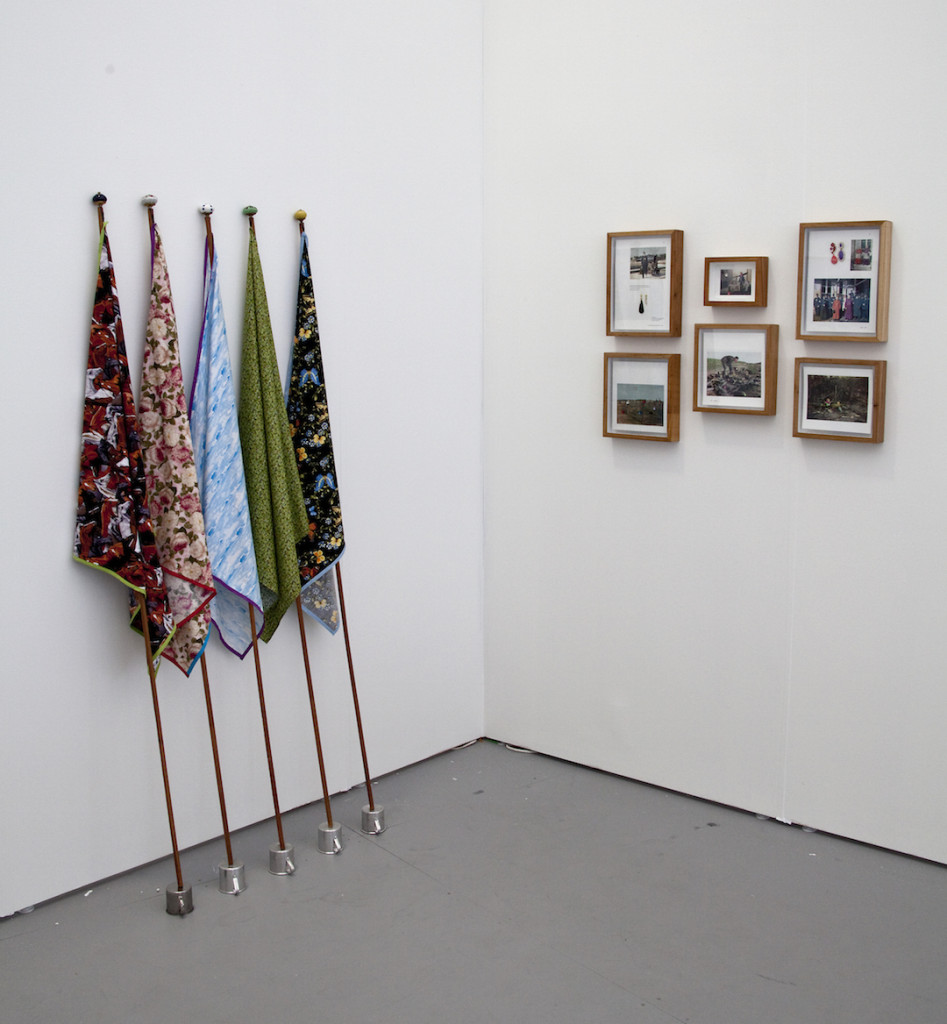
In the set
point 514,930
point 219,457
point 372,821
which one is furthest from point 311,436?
point 514,930

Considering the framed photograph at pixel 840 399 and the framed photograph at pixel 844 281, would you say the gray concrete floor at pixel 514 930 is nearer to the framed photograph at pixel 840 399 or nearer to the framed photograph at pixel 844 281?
the framed photograph at pixel 840 399

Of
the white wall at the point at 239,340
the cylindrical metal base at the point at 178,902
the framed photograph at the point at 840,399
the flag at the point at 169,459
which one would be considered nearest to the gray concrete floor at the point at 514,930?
the cylindrical metal base at the point at 178,902

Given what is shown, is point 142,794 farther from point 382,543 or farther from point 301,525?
point 382,543

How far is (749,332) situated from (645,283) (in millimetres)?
361

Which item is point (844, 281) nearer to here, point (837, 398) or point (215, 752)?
point (837, 398)

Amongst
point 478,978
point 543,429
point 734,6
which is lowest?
point 478,978

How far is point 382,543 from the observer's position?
344cm

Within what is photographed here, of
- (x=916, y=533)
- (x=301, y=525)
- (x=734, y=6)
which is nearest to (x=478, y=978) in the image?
(x=301, y=525)

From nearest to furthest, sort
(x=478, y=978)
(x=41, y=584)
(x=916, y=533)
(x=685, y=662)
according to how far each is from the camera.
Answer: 1. (x=478, y=978)
2. (x=41, y=584)
3. (x=916, y=533)
4. (x=685, y=662)

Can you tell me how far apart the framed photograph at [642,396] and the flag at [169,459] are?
1.30 m

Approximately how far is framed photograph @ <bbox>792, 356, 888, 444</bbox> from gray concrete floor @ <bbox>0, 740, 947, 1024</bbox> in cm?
114

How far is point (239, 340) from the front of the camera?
9.70ft

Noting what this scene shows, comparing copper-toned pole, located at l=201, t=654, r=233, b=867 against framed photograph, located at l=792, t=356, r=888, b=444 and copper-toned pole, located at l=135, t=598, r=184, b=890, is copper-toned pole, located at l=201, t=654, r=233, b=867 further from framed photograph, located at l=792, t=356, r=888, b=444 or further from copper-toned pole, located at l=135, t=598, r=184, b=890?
framed photograph, located at l=792, t=356, r=888, b=444

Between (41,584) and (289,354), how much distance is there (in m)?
0.94
